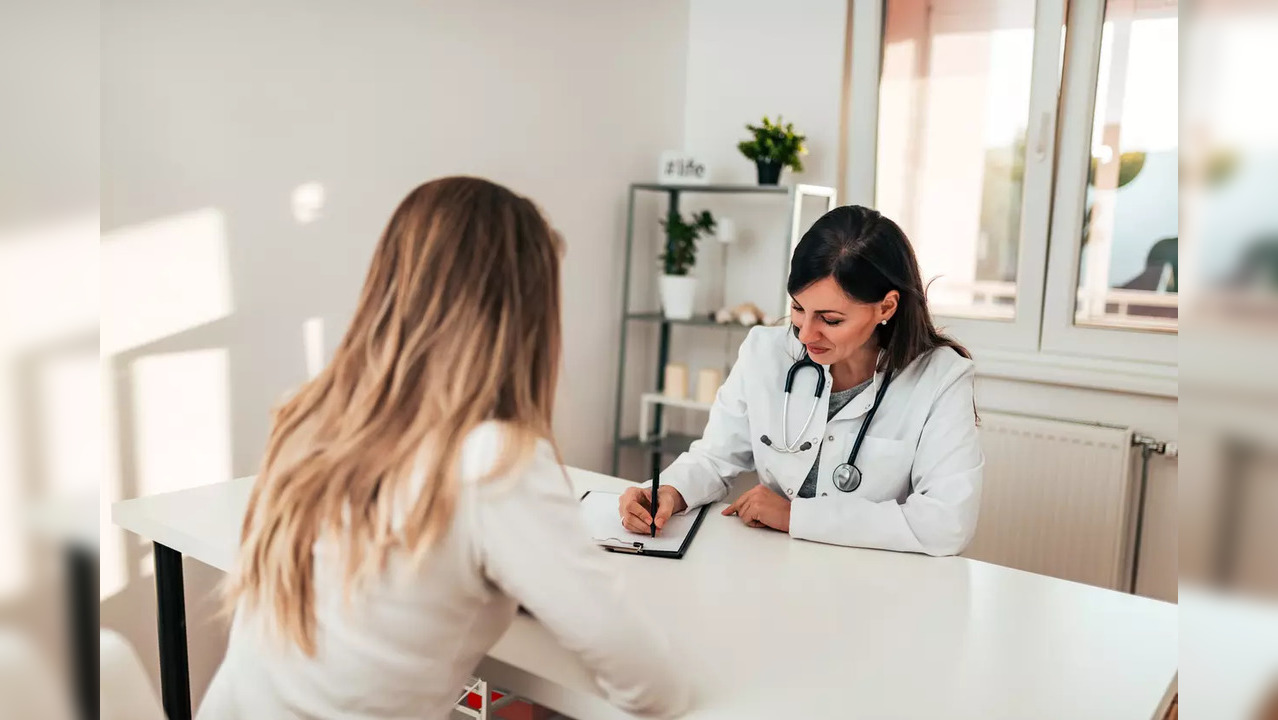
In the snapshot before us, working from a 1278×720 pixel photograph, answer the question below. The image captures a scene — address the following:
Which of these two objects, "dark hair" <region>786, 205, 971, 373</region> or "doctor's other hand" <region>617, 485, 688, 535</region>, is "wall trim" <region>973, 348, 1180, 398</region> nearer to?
"dark hair" <region>786, 205, 971, 373</region>

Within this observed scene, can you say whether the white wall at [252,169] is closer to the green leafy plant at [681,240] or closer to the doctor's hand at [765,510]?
the green leafy plant at [681,240]

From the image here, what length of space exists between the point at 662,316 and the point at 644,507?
175cm

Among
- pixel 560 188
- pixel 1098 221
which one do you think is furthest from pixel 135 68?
pixel 1098 221

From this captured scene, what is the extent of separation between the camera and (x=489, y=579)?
0.95 m

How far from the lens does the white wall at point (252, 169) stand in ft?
6.37

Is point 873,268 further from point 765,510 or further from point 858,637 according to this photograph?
point 858,637

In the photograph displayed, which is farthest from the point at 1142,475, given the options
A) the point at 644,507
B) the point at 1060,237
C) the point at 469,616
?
the point at 469,616

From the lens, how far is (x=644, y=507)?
158cm

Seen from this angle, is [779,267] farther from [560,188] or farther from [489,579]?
[489,579]

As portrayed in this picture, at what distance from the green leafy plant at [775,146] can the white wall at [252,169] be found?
2.03 ft

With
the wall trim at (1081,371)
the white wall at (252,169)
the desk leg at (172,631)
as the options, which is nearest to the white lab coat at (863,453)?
the desk leg at (172,631)

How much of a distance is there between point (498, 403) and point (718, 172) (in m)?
2.61

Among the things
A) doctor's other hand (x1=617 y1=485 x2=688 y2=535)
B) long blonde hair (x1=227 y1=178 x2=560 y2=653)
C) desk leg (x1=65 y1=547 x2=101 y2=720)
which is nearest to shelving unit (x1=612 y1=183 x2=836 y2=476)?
doctor's other hand (x1=617 y1=485 x2=688 y2=535)

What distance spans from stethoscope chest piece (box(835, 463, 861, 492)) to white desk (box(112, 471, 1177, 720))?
0.21 metres
